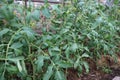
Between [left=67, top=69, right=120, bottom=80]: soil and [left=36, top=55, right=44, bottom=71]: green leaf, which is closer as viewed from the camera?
[left=36, top=55, right=44, bottom=71]: green leaf

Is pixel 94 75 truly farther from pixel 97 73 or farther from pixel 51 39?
pixel 51 39

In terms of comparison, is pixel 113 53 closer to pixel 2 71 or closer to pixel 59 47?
pixel 59 47

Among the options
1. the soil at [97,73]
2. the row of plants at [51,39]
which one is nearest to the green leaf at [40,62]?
the row of plants at [51,39]

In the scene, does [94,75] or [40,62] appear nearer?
[40,62]

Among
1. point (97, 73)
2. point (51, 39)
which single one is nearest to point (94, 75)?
point (97, 73)

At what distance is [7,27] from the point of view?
7.89 ft

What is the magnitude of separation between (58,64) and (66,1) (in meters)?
1.06

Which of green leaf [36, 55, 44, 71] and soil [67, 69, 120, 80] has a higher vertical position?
green leaf [36, 55, 44, 71]

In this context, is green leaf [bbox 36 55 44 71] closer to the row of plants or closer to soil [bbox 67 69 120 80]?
the row of plants

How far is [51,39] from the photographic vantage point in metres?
2.50

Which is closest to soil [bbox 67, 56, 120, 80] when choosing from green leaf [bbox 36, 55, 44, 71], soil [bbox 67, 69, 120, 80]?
soil [bbox 67, 69, 120, 80]

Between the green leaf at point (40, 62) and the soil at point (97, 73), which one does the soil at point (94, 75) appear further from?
the green leaf at point (40, 62)

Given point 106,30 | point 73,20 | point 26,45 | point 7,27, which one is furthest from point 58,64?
point 106,30

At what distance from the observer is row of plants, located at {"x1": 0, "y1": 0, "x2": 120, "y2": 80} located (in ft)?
7.16
